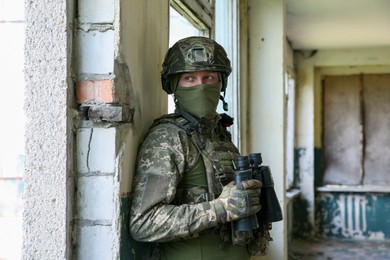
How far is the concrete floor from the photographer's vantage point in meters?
5.78

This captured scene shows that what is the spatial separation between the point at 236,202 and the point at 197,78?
47 centimetres

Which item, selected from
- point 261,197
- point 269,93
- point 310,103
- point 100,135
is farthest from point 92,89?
point 310,103

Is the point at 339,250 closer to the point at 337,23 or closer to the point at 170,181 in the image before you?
the point at 337,23

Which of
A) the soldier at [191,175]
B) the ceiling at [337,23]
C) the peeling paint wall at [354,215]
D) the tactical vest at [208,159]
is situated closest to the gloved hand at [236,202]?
the soldier at [191,175]

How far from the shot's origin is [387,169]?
693 centimetres

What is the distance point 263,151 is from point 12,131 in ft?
7.15

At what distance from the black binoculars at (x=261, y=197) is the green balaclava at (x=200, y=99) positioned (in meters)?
0.21

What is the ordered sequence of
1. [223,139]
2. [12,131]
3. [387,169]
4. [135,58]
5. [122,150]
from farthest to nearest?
[387,169]
[12,131]
[223,139]
[135,58]
[122,150]

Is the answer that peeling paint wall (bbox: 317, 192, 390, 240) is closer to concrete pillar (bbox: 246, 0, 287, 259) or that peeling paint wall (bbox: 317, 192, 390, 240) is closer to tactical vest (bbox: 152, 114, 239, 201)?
concrete pillar (bbox: 246, 0, 287, 259)

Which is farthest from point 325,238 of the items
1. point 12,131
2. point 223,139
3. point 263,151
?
point 223,139

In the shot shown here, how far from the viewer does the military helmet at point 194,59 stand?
1.82m

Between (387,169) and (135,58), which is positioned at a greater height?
(135,58)

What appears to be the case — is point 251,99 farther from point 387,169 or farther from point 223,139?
point 387,169

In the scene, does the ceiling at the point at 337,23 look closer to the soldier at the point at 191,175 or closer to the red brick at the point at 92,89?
the soldier at the point at 191,175
